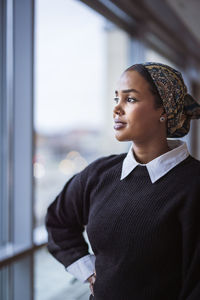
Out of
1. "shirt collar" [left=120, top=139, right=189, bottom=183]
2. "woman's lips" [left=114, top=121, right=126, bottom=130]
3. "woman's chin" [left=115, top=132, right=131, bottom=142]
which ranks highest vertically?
"woman's lips" [left=114, top=121, right=126, bottom=130]

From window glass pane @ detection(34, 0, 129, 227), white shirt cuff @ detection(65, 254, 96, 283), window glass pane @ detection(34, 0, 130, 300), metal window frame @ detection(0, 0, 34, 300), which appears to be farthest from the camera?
window glass pane @ detection(34, 0, 129, 227)

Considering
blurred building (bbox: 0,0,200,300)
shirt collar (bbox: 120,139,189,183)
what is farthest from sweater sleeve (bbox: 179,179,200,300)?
blurred building (bbox: 0,0,200,300)

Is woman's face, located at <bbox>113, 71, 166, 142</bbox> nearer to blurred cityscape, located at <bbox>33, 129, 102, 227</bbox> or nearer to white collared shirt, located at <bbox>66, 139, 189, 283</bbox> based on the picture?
white collared shirt, located at <bbox>66, 139, 189, 283</bbox>

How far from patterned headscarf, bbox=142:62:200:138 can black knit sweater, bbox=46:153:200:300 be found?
4.7 inches

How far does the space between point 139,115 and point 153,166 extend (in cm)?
16

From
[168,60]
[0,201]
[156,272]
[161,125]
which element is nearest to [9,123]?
[0,201]

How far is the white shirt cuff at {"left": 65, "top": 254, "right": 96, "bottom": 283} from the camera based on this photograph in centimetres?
108

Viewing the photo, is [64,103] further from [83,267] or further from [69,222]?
[83,267]

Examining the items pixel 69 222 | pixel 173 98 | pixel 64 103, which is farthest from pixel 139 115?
pixel 64 103

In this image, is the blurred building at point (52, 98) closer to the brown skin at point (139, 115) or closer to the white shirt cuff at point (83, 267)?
the white shirt cuff at point (83, 267)

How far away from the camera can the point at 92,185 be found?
1.08m

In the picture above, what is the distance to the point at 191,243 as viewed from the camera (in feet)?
2.73

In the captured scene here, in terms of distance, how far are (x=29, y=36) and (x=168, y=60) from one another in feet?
9.73

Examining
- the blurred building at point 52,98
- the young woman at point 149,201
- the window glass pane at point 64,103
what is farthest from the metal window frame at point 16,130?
the young woman at point 149,201
